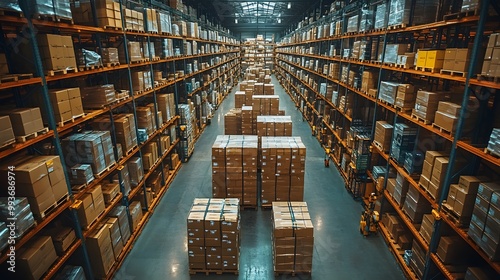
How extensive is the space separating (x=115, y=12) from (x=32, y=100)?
2.39 meters

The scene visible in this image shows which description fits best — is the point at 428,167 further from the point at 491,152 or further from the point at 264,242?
the point at 264,242

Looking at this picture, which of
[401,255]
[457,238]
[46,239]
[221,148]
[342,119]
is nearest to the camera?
A: [46,239]

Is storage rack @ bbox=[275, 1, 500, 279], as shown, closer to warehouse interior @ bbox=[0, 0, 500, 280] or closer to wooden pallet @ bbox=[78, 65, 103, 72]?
warehouse interior @ bbox=[0, 0, 500, 280]

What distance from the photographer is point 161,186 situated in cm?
842

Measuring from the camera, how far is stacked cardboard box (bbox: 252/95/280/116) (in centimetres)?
1112

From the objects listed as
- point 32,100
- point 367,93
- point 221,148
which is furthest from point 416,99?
point 32,100

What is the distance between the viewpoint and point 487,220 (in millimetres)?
3525

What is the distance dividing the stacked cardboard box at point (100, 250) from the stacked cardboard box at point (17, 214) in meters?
1.44

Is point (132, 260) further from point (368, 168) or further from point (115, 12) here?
point (368, 168)

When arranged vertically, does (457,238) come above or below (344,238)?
above

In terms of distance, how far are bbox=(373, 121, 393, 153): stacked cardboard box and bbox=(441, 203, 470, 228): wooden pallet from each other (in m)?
2.29

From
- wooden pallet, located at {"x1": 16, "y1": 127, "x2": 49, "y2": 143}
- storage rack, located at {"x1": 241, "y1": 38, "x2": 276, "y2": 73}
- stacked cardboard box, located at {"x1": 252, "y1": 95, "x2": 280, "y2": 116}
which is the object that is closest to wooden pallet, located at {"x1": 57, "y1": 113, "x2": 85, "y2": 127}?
wooden pallet, located at {"x1": 16, "y1": 127, "x2": 49, "y2": 143}

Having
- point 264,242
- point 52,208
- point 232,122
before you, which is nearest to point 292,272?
point 264,242

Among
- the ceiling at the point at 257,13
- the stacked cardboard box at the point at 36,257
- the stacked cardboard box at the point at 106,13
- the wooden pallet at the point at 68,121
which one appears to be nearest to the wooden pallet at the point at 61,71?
the wooden pallet at the point at 68,121
